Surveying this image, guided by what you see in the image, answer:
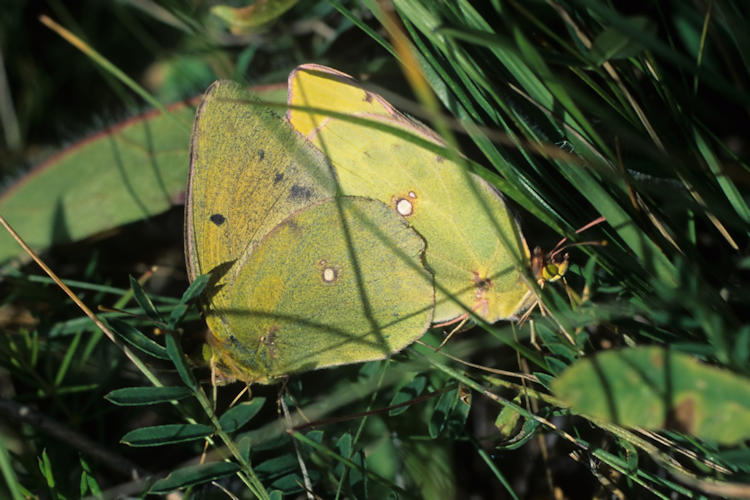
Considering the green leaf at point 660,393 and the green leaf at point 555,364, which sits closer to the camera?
the green leaf at point 660,393

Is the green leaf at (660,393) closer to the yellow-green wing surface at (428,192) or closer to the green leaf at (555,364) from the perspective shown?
the green leaf at (555,364)

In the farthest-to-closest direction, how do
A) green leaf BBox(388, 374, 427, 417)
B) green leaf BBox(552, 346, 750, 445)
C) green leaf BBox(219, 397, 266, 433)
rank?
green leaf BBox(388, 374, 427, 417) < green leaf BBox(219, 397, 266, 433) < green leaf BBox(552, 346, 750, 445)

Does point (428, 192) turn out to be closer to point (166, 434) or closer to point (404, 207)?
point (404, 207)

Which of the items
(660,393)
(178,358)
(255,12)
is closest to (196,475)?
(178,358)

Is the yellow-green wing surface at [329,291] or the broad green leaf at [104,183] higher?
the broad green leaf at [104,183]

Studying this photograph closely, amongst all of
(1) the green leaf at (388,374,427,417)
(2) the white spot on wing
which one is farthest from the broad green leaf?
(1) the green leaf at (388,374,427,417)

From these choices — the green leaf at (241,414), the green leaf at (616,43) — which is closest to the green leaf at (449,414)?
the green leaf at (241,414)

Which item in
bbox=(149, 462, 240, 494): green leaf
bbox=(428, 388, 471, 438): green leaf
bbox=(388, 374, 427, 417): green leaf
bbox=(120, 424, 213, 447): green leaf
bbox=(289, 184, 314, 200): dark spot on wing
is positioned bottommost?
bbox=(428, 388, 471, 438): green leaf

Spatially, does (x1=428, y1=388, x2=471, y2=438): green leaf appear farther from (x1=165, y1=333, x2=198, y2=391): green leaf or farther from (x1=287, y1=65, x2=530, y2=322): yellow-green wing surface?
(x1=165, y1=333, x2=198, y2=391): green leaf
